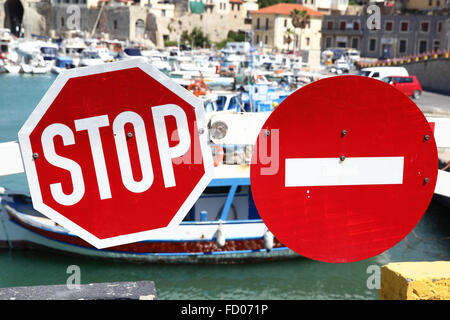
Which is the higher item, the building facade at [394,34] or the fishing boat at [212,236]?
the fishing boat at [212,236]

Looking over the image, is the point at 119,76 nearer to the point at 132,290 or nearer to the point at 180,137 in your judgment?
the point at 180,137

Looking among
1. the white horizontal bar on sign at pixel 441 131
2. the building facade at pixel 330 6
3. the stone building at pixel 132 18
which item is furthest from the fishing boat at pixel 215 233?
the building facade at pixel 330 6

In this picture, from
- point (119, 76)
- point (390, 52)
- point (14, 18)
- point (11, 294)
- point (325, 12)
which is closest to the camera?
point (119, 76)

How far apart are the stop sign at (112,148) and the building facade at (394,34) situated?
6835 centimetres

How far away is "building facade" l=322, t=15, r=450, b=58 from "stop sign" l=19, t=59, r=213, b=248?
68349 millimetres

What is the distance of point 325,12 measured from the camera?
93.3 metres

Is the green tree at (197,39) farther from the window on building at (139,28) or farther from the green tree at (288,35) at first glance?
the green tree at (288,35)

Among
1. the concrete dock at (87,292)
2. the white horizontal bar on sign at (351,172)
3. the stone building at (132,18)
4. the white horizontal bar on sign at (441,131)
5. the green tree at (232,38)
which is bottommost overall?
the green tree at (232,38)

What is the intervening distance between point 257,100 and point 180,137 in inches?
769

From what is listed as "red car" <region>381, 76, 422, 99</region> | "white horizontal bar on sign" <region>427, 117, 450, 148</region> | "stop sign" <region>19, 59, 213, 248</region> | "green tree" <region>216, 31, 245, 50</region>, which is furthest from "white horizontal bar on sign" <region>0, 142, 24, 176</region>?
"green tree" <region>216, 31, 245, 50</region>

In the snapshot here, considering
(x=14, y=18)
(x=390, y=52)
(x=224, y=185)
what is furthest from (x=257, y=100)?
(x=14, y=18)

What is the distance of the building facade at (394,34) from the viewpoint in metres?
70.0

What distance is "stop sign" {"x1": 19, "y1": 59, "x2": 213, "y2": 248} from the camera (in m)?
2.12

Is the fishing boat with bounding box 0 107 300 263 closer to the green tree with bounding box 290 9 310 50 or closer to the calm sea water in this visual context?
the calm sea water
